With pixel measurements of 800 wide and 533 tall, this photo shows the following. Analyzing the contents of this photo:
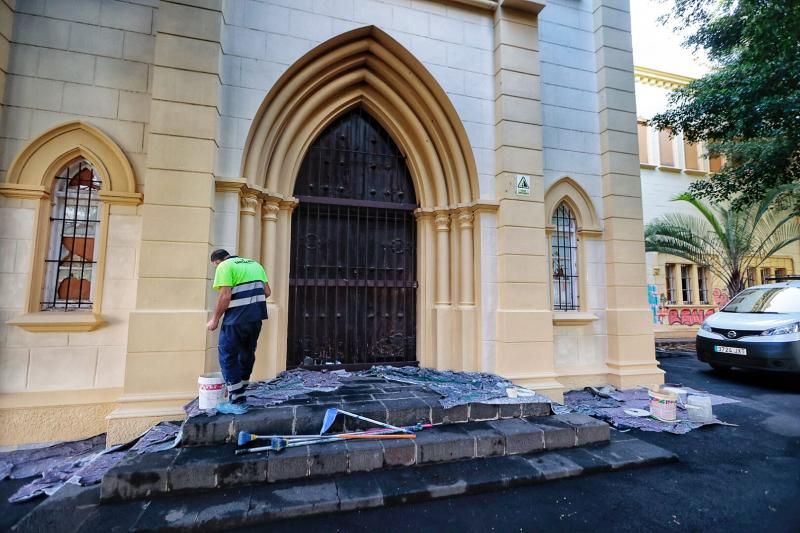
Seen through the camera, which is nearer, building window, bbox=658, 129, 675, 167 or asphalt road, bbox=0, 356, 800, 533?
asphalt road, bbox=0, 356, 800, 533

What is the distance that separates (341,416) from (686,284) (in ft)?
45.4

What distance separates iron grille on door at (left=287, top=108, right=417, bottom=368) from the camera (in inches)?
192

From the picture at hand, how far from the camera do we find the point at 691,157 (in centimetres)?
1300

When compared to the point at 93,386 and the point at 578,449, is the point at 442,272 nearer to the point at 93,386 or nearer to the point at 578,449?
the point at 578,449

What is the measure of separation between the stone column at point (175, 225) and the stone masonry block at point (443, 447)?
2216 mm

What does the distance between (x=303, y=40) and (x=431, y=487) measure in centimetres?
478

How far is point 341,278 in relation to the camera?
16.4ft

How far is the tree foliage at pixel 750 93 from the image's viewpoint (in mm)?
6180

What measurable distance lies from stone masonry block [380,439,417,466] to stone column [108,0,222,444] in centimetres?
197

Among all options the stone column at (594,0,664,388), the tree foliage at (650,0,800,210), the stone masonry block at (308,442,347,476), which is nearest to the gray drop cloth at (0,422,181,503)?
the stone masonry block at (308,442,347,476)

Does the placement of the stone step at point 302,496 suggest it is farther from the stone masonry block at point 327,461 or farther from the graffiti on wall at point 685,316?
the graffiti on wall at point 685,316

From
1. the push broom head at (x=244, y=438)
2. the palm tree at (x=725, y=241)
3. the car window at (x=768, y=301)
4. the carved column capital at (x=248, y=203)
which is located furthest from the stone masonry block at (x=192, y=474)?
the palm tree at (x=725, y=241)

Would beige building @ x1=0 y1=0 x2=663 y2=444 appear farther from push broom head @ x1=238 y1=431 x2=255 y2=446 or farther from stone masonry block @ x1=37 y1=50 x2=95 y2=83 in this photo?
push broom head @ x1=238 y1=431 x2=255 y2=446

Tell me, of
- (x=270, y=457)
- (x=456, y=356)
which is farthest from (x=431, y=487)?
(x=456, y=356)
